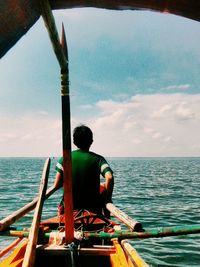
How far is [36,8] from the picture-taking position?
55.4 inches

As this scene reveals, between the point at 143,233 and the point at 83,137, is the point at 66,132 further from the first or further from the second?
the point at 83,137

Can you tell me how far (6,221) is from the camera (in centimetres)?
373

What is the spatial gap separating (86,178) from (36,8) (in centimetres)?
390

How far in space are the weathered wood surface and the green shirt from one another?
3.37m

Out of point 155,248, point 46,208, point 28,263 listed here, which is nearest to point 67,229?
point 28,263

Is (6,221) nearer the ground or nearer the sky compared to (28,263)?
nearer the sky

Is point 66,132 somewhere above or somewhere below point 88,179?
above

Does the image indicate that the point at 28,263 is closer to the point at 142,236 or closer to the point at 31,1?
the point at 142,236

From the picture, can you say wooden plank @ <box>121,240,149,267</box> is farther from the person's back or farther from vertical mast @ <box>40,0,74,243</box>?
the person's back

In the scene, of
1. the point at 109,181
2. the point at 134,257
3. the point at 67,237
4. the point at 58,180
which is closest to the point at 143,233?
the point at 134,257

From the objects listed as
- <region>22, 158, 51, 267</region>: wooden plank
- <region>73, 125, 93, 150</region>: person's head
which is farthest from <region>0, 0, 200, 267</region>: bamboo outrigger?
<region>73, 125, 93, 150</region>: person's head

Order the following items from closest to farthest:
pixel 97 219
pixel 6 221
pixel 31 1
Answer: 1. pixel 31 1
2. pixel 6 221
3. pixel 97 219

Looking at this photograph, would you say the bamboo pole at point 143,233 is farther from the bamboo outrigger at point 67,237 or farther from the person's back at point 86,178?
the person's back at point 86,178

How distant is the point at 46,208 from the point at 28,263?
15549 mm
